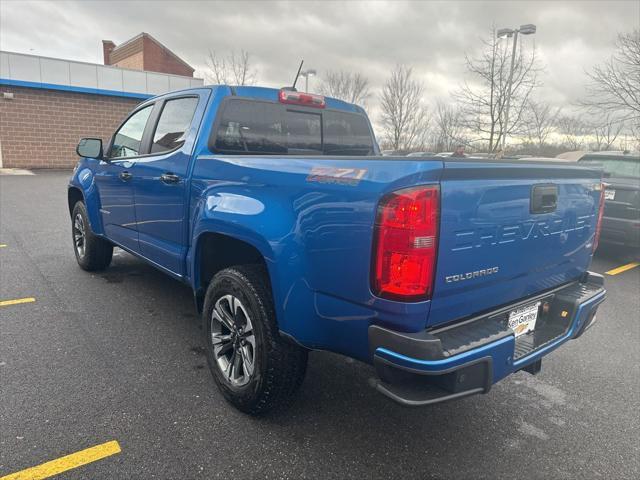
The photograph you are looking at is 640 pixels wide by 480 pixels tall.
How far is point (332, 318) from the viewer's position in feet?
7.06

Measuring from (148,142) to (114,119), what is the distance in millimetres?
17630

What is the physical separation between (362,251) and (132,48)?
102 feet

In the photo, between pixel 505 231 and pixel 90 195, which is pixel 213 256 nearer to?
pixel 505 231

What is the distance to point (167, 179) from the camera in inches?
132

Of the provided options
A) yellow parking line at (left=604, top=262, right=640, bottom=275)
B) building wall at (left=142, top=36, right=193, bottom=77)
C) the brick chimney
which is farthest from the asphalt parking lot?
the brick chimney

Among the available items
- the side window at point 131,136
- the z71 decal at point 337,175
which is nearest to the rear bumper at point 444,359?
the z71 decal at point 337,175

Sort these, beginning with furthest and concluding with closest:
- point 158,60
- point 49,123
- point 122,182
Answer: point 158,60
point 49,123
point 122,182

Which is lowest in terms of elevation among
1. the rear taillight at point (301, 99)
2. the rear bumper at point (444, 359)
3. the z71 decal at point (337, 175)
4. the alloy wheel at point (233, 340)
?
the alloy wheel at point (233, 340)

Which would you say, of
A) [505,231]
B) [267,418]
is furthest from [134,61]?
[505,231]

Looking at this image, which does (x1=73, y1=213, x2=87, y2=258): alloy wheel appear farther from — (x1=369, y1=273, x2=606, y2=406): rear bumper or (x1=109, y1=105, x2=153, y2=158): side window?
(x1=369, y1=273, x2=606, y2=406): rear bumper

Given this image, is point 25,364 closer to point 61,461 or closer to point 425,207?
point 61,461

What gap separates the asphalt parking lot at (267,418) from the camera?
235 centimetres

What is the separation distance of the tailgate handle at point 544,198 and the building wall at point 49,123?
18287mm

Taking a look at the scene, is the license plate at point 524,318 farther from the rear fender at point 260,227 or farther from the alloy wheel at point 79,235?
the alloy wheel at point 79,235
